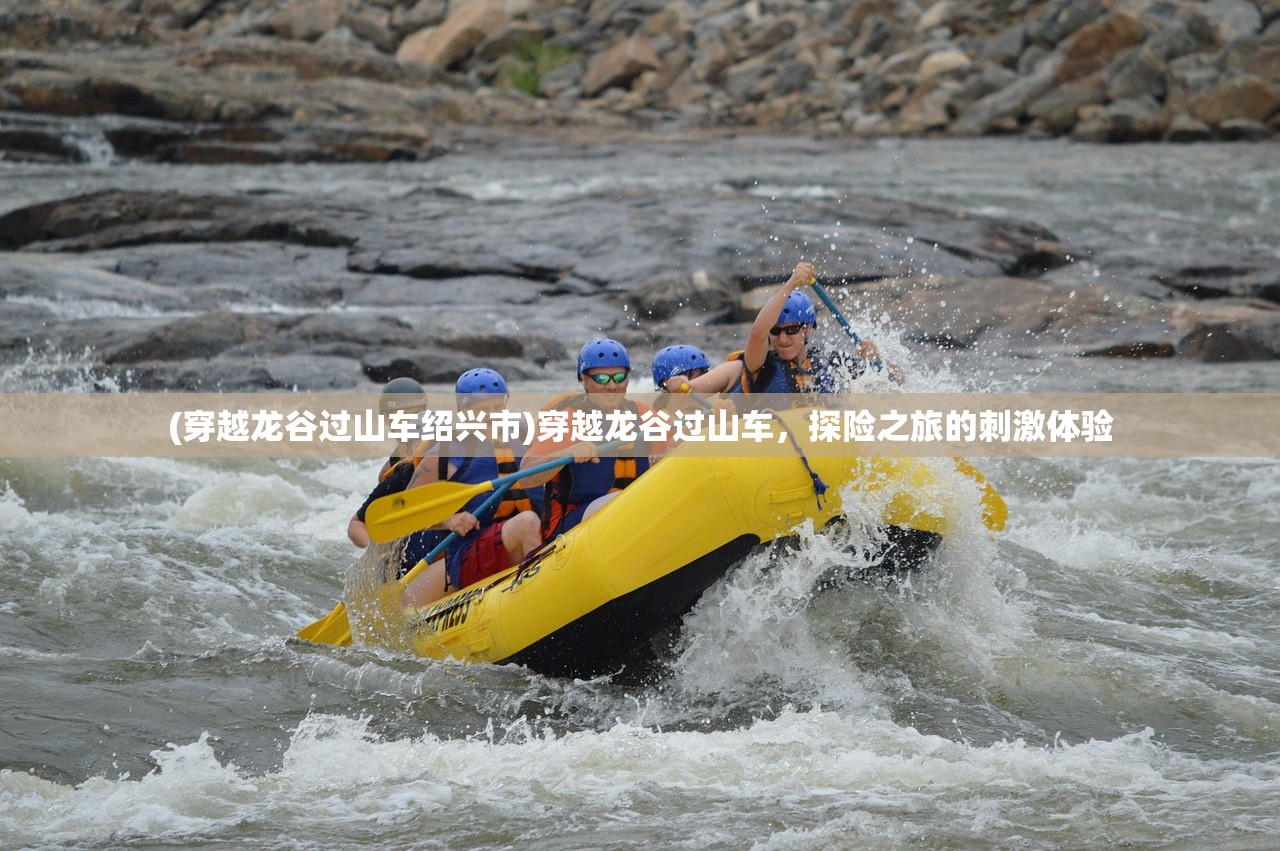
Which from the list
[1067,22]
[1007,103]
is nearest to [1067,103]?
[1007,103]

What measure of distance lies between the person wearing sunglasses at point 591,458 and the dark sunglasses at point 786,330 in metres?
0.92

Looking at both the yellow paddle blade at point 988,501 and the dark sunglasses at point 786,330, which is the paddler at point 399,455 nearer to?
the dark sunglasses at point 786,330

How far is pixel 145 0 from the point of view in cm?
3953

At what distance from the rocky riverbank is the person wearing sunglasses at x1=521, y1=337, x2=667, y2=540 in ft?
58.9

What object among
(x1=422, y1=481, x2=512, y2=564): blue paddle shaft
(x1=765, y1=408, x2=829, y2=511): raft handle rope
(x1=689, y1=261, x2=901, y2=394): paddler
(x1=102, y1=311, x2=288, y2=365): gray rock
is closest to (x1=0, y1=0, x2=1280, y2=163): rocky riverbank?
(x1=102, y1=311, x2=288, y2=365): gray rock

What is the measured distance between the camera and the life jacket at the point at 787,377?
678 centimetres

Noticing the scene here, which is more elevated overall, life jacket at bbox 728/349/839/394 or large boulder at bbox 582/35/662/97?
large boulder at bbox 582/35/662/97

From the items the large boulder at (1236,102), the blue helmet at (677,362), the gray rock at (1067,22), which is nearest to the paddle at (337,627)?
the blue helmet at (677,362)

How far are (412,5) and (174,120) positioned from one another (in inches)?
541

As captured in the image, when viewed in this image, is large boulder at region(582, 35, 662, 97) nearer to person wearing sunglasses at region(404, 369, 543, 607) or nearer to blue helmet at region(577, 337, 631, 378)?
person wearing sunglasses at region(404, 369, 543, 607)

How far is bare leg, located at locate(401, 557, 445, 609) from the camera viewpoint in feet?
21.0

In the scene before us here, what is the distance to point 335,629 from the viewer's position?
6.33 meters

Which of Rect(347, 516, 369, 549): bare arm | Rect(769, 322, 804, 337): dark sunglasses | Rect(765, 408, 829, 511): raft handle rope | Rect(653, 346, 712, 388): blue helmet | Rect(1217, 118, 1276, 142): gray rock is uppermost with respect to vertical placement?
Rect(1217, 118, 1276, 142): gray rock

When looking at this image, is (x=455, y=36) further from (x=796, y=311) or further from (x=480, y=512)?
(x=480, y=512)
